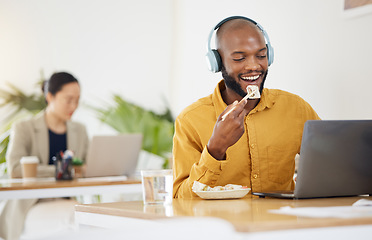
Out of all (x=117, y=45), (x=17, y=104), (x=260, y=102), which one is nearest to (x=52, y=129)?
(x=17, y=104)

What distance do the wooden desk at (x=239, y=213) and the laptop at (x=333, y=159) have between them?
0.14 feet

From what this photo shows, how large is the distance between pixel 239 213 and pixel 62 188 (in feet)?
5.88

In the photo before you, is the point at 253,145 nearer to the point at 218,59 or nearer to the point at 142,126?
the point at 218,59

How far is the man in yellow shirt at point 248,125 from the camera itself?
207 cm

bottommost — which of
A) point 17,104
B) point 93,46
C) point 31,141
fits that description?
point 31,141

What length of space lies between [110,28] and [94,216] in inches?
153

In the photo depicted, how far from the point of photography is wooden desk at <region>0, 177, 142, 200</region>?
2.75 m

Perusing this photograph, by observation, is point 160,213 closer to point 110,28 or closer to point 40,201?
point 40,201

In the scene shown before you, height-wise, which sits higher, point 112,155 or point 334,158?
point 334,158

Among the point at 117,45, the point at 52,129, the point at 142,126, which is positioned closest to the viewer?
the point at 52,129

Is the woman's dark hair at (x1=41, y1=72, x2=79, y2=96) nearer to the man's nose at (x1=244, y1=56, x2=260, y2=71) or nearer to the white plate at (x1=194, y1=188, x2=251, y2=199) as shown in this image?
the man's nose at (x1=244, y1=56, x2=260, y2=71)

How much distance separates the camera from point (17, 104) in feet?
15.6

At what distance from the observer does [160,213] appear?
1.30 m

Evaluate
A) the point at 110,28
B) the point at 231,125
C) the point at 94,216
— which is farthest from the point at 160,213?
the point at 110,28
